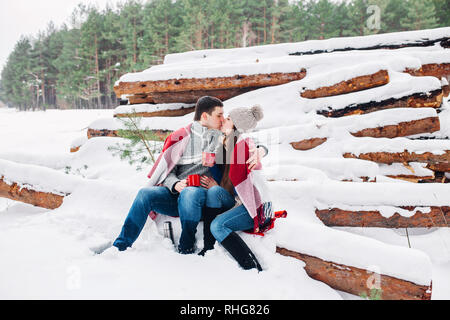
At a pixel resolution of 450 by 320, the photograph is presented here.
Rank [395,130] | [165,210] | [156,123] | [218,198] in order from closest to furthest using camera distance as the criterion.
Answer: [218,198] < [165,210] < [395,130] < [156,123]

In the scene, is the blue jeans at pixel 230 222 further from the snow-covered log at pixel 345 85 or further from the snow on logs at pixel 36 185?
the snow-covered log at pixel 345 85

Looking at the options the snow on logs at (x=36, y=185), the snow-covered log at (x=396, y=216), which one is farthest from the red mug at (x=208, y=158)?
the snow on logs at (x=36, y=185)

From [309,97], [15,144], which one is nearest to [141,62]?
[15,144]

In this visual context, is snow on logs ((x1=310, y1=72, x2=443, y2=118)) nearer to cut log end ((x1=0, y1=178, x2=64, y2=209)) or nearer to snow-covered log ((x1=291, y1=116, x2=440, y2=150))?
snow-covered log ((x1=291, y1=116, x2=440, y2=150))

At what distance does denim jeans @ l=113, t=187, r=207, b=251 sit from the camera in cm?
221

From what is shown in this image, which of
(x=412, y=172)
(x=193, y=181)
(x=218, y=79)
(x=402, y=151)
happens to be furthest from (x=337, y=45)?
(x=193, y=181)

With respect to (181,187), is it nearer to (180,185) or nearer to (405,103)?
(180,185)

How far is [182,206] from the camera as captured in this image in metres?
2.23

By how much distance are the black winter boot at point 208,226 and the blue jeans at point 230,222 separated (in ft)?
0.52

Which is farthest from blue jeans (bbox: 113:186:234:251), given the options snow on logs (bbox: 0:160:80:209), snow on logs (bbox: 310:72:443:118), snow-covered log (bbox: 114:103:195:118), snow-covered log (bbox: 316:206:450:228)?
snow-covered log (bbox: 114:103:195:118)

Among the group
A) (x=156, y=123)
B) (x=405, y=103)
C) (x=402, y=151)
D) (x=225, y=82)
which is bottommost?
(x=402, y=151)

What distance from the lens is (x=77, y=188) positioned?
311 cm

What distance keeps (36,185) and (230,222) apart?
2.68m

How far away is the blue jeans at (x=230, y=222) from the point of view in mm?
2074
